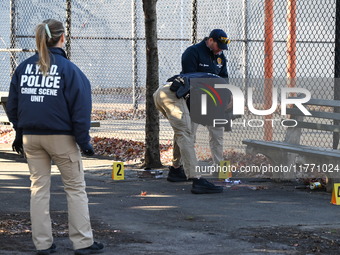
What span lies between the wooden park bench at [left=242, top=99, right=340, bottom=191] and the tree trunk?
1.53 metres

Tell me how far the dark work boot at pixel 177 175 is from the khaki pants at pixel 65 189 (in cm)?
393

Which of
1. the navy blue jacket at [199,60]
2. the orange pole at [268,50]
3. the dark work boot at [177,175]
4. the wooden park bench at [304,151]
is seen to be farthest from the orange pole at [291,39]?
the dark work boot at [177,175]

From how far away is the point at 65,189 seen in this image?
6.24 metres

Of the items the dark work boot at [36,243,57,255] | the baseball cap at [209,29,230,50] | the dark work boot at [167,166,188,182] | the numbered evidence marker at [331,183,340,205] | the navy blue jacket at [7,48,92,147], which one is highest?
the baseball cap at [209,29,230,50]

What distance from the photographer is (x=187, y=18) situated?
24.7 metres

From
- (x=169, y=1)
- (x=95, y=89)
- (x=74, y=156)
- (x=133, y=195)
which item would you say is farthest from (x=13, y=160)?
(x=169, y=1)

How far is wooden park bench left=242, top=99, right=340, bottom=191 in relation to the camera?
8.91 m

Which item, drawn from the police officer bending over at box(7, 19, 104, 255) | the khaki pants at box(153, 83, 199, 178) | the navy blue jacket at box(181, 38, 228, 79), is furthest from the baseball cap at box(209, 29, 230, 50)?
the police officer bending over at box(7, 19, 104, 255)

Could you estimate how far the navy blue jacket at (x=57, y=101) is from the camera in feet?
20.0

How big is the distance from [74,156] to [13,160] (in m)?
6.34

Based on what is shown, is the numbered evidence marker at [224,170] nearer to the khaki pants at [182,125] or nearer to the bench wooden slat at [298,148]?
the bench wooden slat at [298,148]

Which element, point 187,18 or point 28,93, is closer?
point 28,93

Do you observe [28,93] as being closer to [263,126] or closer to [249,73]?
[263,126]

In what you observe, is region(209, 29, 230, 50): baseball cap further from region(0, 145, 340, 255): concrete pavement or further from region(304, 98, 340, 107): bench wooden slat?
region(0, 145, 340, 255): concrete pavement
